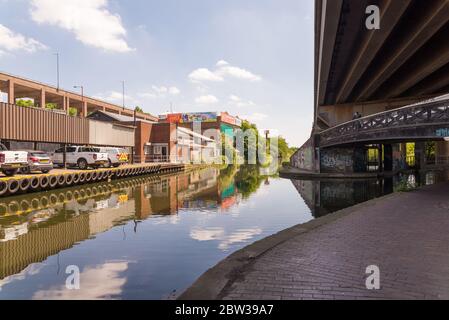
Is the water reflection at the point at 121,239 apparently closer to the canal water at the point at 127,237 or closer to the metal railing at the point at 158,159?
the canal water at the point at 127,237

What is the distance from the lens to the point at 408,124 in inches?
722

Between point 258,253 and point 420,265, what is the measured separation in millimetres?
2814

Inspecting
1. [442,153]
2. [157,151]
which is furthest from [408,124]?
[157,151]

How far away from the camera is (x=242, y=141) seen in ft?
330

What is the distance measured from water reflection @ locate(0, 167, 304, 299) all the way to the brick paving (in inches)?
72.9

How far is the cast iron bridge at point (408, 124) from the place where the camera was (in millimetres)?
16062

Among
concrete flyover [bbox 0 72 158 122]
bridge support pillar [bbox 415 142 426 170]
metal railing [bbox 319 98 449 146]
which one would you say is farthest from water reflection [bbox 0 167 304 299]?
concrete flyover [bbox 0 72 158 122]

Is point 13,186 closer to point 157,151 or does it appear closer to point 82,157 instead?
point 82,157

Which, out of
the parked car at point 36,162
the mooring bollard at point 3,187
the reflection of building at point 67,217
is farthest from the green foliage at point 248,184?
the parked car at point 36,162

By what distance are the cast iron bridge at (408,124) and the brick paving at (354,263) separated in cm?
814
